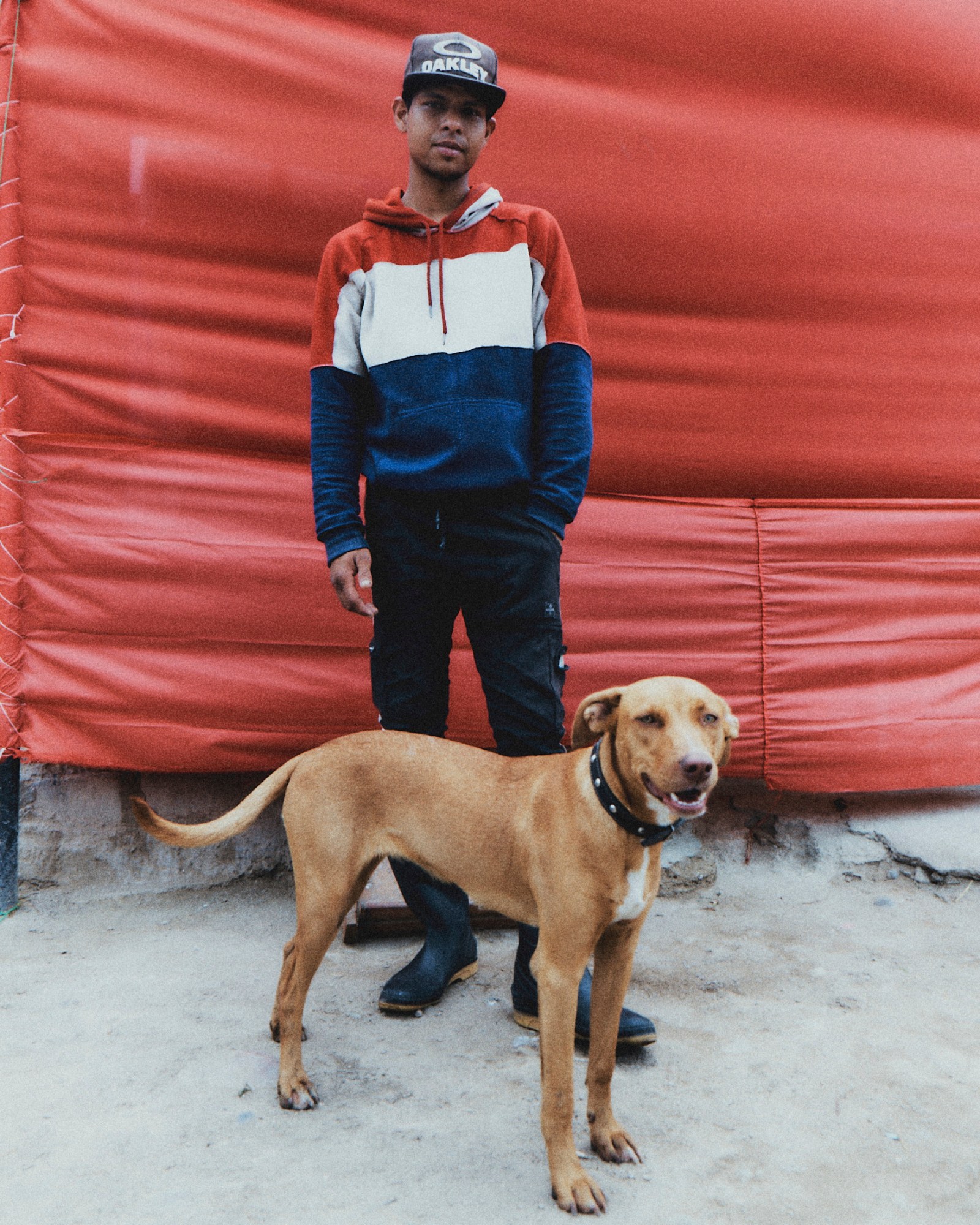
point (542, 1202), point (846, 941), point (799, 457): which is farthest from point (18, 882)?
point (799, 457)

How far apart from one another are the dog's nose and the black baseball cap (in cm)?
159

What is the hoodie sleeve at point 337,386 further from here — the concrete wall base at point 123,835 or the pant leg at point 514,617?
the concrete wall base at point 123,835

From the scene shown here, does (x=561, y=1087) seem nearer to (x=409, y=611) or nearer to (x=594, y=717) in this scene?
(x=594, y=717)

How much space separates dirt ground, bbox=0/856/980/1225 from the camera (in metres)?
1.73

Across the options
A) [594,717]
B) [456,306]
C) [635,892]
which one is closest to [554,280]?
[456,306]

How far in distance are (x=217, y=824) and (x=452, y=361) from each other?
117 cm

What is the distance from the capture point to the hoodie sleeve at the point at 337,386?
2336 millimetres

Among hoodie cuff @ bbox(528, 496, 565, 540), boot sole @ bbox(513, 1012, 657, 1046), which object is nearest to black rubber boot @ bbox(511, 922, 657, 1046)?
boot sole @ bbox(513, 1012, 657, 1046)

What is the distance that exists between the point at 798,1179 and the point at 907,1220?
0.19 m

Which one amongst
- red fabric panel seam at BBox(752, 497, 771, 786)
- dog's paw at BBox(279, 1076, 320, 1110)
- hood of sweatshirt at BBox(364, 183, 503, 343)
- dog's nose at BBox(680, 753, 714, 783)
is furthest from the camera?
red fabric panel seam at BBox(752, 497, 771, 786)

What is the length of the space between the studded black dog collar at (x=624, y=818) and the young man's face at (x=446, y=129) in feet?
4.74

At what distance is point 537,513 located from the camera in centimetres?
228

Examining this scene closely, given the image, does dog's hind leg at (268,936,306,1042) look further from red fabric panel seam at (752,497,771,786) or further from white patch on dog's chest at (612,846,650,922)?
red fabric panel seam at (752,497,771,786)

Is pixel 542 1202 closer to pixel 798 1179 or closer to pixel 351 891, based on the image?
pixel 798 1179
